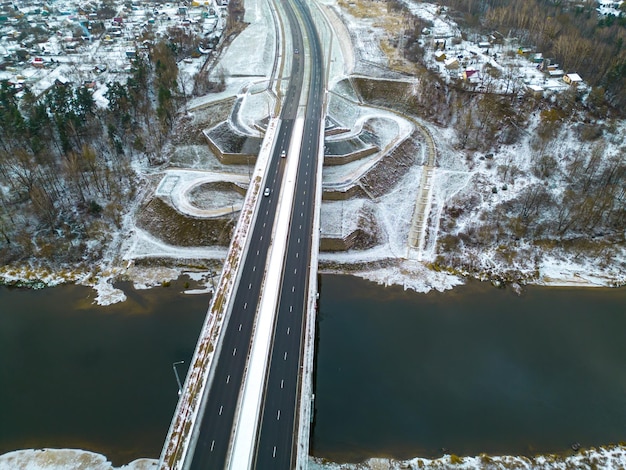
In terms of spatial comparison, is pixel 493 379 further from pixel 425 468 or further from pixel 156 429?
pixel 156 429

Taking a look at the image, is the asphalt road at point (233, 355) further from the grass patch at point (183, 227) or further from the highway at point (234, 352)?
the grass patch at point (183, 227)

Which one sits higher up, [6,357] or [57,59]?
[57,59]

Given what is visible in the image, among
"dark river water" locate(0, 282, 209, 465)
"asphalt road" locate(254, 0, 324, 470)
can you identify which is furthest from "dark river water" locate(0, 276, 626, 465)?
"asphalt road" locate(254, 0, 324, 470)

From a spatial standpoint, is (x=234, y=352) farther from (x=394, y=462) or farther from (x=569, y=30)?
(x=569, y=30)

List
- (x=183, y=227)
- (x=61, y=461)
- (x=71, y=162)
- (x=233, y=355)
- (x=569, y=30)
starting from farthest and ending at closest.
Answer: (x=569, y=30), (x=71, y=162), (x=183, y=227), (x=233, y=355), (x=61, y=461)

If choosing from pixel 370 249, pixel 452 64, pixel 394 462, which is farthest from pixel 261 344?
pixel 452 64

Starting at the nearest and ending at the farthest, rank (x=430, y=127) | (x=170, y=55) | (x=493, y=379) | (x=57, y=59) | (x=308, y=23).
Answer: (x=493, y=379) → (x=430, y=127) → (x=170, y=55) → (x=57, y=59) → (x=308, y=23)

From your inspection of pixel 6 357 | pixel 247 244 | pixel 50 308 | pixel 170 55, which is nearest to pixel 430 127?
pixel 247 244

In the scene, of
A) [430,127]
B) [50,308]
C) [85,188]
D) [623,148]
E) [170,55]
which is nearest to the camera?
[50,308]
